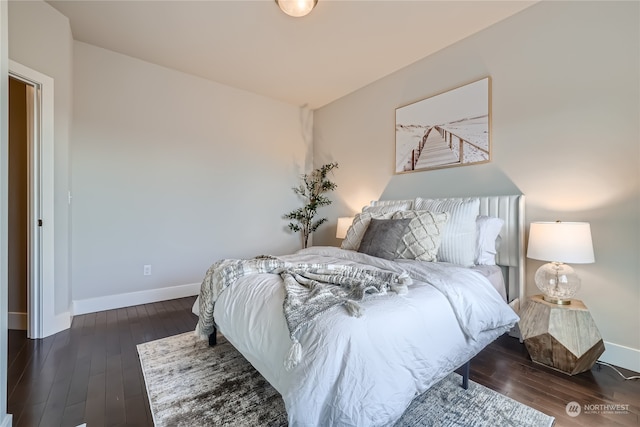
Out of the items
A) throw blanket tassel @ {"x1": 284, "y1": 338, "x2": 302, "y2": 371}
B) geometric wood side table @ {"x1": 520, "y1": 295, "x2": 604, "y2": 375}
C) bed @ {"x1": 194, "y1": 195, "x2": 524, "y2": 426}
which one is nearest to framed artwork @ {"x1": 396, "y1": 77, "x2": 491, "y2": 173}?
bed @ {"x1": 194, "y1": 195, "x2": 524, "y2": 426}

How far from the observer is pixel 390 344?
1.08 m

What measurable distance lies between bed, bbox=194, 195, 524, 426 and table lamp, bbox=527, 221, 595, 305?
30 cm

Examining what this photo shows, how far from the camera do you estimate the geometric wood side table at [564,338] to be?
171cm

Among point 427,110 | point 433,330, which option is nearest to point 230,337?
point 433,330

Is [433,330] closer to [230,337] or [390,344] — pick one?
[390,344]

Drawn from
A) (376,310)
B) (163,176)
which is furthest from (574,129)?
(163,176)

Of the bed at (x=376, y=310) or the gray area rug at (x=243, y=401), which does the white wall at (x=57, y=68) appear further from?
the bed at (x=376, y=310)

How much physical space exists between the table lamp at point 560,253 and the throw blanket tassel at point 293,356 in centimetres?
177

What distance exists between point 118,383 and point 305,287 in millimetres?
1341

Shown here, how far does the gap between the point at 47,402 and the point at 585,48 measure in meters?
4.14

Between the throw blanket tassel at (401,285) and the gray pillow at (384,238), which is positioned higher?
the gray pillow at (384,238)

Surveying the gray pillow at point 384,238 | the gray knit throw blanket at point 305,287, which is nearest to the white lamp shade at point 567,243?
the gray pillow at point 384,238

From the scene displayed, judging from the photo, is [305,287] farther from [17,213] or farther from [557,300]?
[17,213]

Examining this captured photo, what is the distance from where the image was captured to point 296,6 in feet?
6.91
